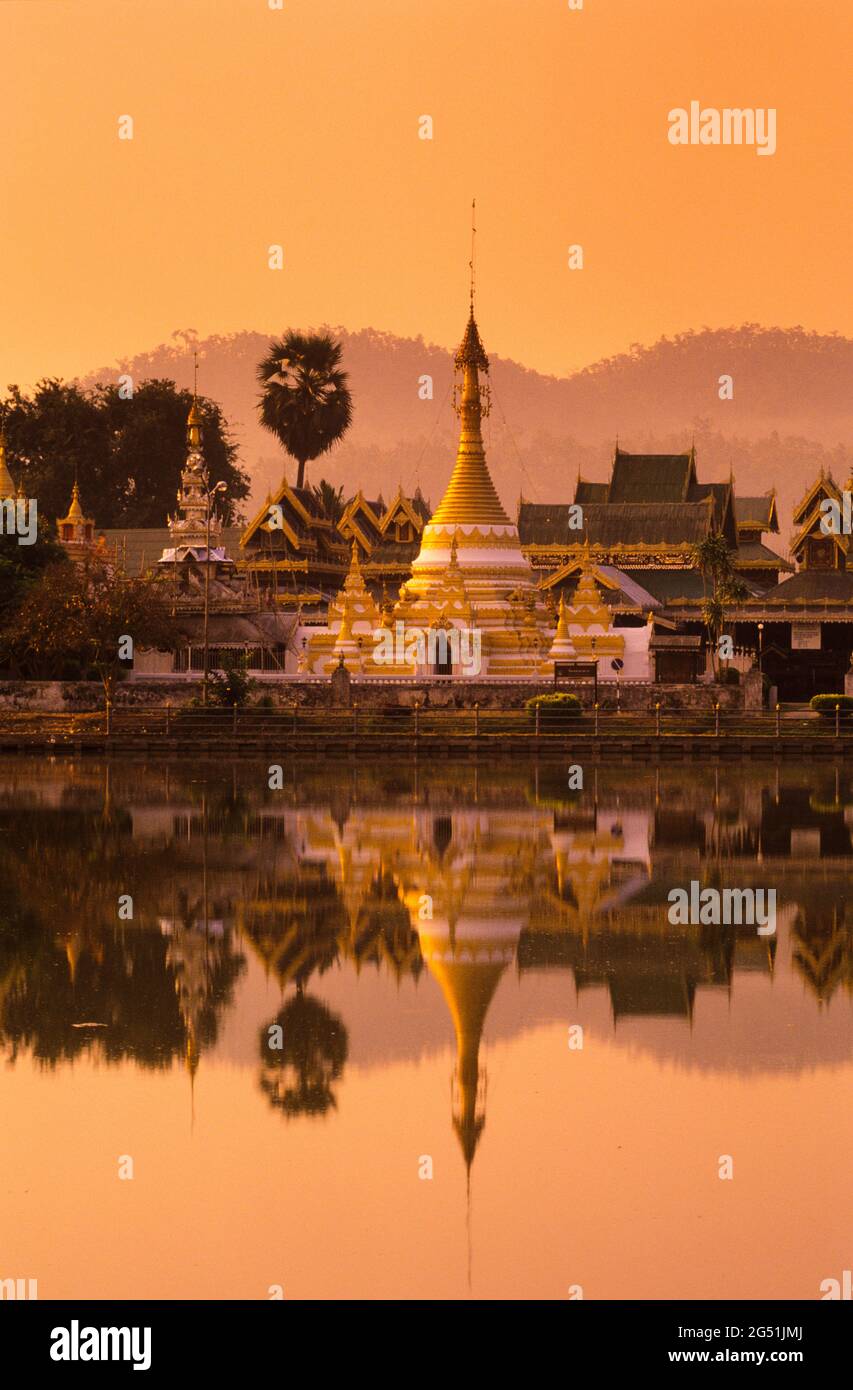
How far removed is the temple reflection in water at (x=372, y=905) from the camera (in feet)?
56.5

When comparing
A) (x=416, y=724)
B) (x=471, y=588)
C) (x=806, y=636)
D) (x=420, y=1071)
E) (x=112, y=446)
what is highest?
(x=112, y=446)

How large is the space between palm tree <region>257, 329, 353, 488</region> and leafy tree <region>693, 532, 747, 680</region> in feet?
102

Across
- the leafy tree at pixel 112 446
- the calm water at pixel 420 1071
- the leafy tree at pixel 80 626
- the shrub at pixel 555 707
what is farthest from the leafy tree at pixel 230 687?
the leafy tree at pixel 112 446

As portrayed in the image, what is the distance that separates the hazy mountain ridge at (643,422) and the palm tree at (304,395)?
8143cm

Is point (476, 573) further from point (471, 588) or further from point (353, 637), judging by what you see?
point (353, 637)

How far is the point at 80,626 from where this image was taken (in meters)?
53.2

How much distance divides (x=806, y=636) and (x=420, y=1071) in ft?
163

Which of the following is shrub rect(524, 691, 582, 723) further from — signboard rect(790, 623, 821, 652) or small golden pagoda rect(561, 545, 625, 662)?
signboard rect(790, 623, 821, 652)

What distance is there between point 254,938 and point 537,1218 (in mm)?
8721

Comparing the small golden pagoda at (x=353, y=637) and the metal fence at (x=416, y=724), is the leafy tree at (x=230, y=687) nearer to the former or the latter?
the metal fence at (x=416, y=724)

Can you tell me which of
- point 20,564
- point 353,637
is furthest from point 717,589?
point 20,564

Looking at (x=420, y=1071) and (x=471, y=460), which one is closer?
(x=420, y=1071)
